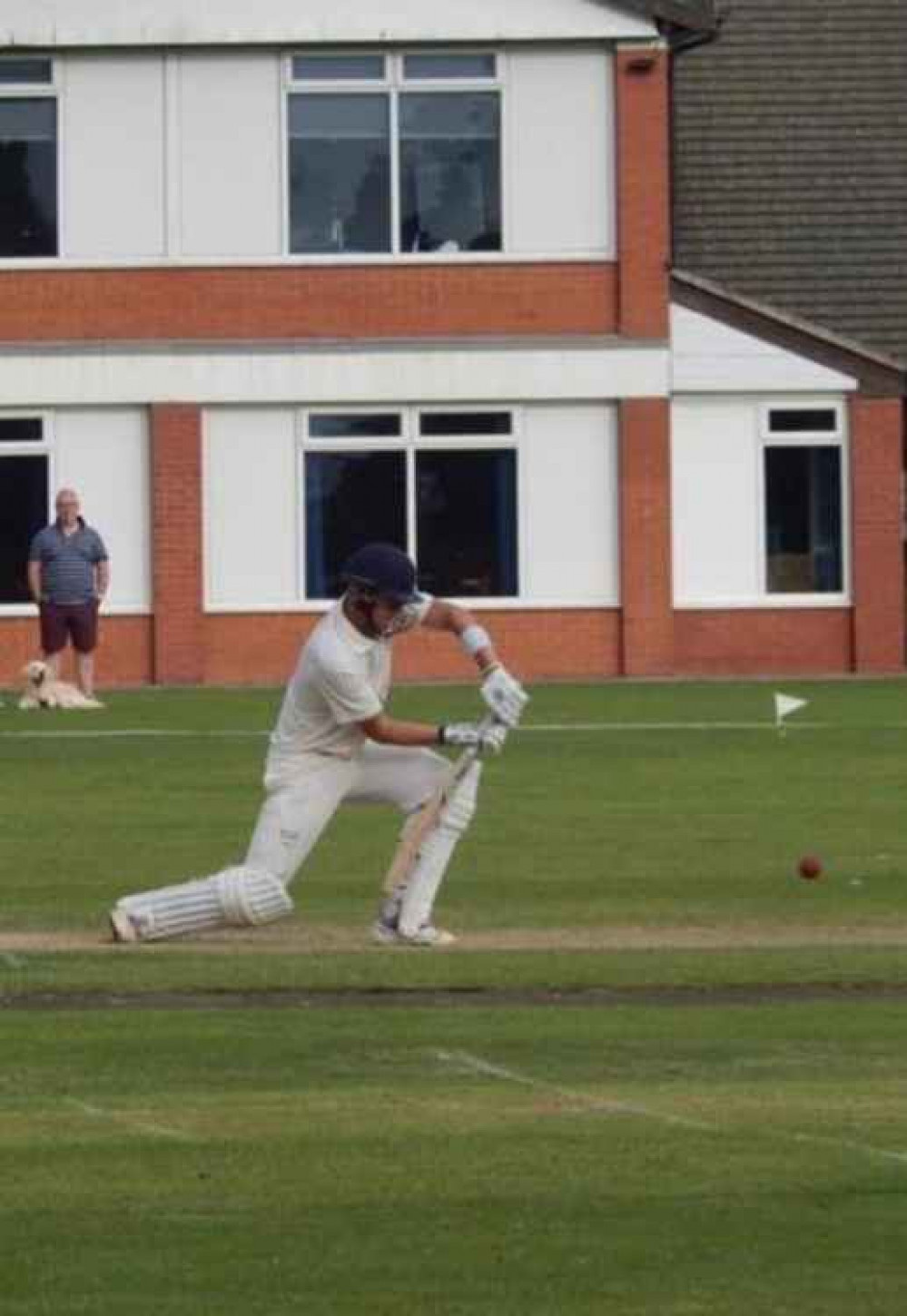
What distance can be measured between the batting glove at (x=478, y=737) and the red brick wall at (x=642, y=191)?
86.2 ft

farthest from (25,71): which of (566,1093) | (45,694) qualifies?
(566,1093)

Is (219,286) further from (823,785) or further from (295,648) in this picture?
(823,785)

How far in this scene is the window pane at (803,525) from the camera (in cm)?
4503

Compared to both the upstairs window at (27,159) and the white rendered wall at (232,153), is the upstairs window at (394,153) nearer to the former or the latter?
the white rendered wall at (232,153)

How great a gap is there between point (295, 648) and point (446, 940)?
25517mm

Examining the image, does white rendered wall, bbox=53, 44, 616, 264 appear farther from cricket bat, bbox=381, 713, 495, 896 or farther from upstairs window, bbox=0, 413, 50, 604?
cricket bat, bbox=381, 713, 495, 896

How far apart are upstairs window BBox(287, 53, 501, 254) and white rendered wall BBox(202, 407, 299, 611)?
1.86 metres

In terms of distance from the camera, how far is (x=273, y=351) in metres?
43.8

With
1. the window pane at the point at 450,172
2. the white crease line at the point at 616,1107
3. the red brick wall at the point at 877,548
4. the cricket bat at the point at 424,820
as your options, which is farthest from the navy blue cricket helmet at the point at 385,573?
the red brick wall at the point at 877,548

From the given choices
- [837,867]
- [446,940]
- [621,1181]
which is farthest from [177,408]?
[621,1181]

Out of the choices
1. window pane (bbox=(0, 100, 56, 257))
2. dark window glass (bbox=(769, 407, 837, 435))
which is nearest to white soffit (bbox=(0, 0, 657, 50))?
window pane (bbox=(0, 100, 56, 257))

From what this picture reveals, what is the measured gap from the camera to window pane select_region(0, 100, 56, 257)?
1713 inches

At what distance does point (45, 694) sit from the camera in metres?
38.4

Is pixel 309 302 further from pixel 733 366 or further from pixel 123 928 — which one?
pixel 123 928
